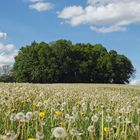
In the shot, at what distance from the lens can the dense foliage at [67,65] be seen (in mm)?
93062

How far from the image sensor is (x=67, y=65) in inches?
3733

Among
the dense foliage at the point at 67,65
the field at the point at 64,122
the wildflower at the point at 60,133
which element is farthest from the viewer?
the dense foliage at the point at 67,65

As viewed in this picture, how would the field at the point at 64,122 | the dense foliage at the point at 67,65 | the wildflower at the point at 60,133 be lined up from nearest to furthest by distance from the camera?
1. the wildflower at the point at 60,133
2. the field at the point at 64,122
3. the dense foliage at the point at 67,65

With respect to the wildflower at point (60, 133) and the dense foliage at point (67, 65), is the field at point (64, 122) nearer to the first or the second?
the wildflower at point (60, 133)

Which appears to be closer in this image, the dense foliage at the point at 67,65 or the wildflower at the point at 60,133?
the wildflower at the point at 60,133

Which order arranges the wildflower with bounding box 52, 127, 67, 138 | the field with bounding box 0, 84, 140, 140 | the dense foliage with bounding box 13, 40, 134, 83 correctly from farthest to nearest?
1. the dense foliage with bounding box 13, 40, 134, 83
2. the field with bounding box 0, 84, 140, 140
3. the wildflower with bounding box 52, 127, 67, 138

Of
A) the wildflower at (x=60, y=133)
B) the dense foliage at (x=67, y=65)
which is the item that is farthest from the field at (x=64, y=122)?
the dense foliage at (x=67, y=65)

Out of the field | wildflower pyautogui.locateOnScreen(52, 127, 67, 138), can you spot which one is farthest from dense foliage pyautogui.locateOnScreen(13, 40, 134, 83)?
wildflower pyautogui.locateOnScreen(52, 127, 67, 138)

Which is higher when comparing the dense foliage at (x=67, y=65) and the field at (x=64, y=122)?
the dense foliage at (x=67, y=65)

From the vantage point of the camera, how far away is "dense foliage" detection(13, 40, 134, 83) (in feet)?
305

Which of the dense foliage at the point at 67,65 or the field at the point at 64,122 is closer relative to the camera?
the field at the point at 64,122

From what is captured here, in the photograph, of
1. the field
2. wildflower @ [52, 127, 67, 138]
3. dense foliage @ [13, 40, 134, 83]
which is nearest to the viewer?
wildflower @ [52, 127, 67, 138]

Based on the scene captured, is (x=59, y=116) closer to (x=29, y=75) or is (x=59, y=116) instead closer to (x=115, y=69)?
(x=29, y=75)

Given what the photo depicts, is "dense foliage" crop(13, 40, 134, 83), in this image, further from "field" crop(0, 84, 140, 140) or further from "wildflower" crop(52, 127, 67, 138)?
"wildflower" crop(52, 127, 67, 138)
